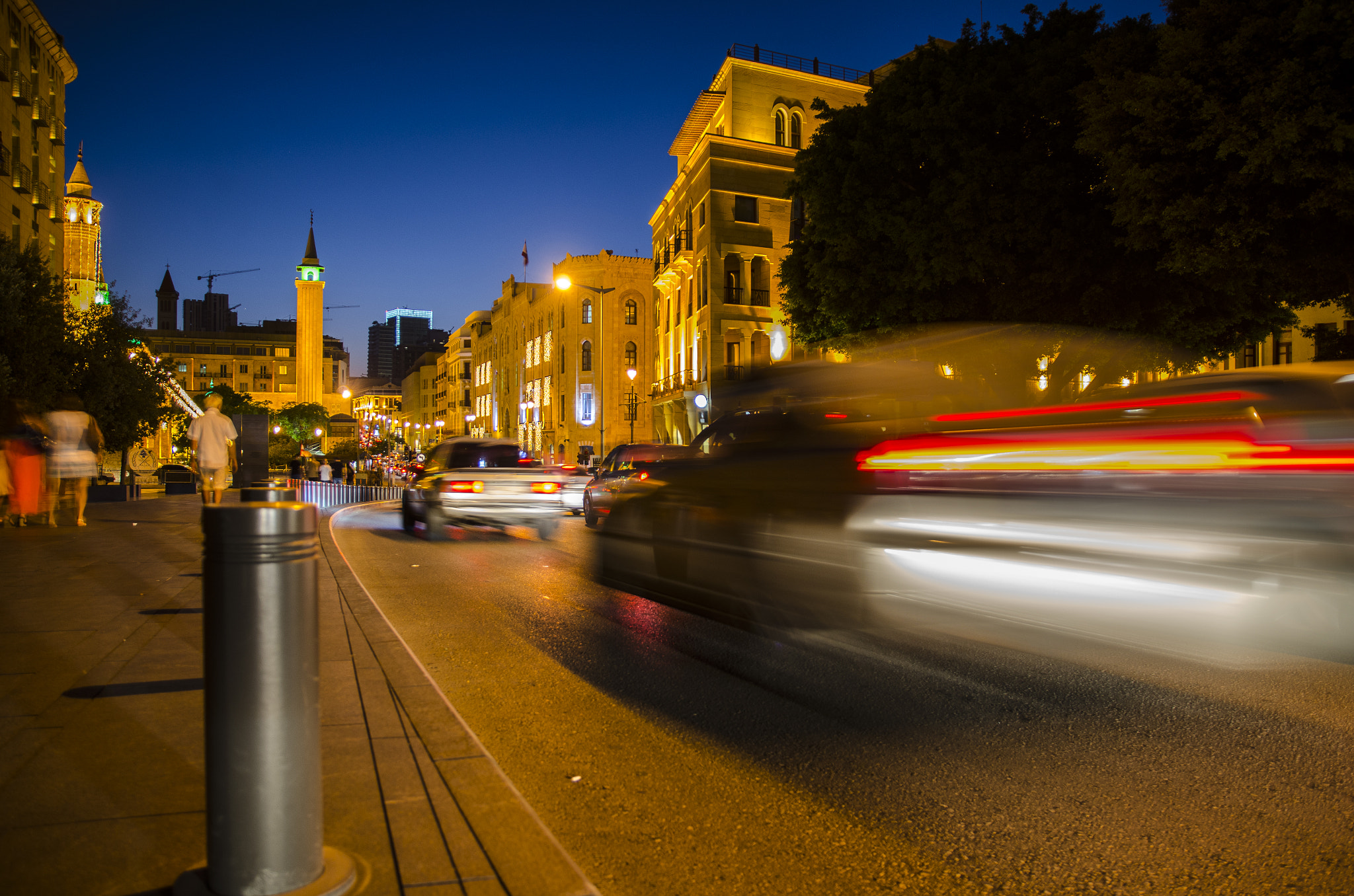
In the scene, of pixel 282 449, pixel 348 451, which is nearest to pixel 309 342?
pixel 282 449

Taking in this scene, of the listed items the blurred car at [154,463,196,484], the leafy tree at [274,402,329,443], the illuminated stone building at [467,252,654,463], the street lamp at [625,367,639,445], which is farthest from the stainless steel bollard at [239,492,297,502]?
→ the leafy tree at [274,402,329,443]

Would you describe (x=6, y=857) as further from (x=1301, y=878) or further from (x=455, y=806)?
(x=1301, y=878)

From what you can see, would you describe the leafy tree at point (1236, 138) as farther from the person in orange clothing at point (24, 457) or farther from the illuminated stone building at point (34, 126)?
the illuminated stone building at point (34, 126)

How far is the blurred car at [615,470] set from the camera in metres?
17.1

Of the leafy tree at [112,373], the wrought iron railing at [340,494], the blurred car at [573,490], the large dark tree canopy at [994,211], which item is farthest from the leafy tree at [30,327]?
the large dark tree canopy at [994,211]

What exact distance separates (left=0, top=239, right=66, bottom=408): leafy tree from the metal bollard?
30.6 meters

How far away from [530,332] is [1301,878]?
A: 83995 mm

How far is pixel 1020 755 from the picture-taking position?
3842 millimetres

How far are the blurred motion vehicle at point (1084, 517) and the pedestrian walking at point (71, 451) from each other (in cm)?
1164

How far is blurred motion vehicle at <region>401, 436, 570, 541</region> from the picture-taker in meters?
14.7

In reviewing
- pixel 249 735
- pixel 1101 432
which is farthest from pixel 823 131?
pixel 249 735

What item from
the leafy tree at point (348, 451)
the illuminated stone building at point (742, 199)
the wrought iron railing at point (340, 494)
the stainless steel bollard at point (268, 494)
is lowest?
the wrought iron railing at point (340, 494)

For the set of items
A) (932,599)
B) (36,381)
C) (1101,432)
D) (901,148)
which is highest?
(901,148)

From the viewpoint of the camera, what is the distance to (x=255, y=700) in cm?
237
